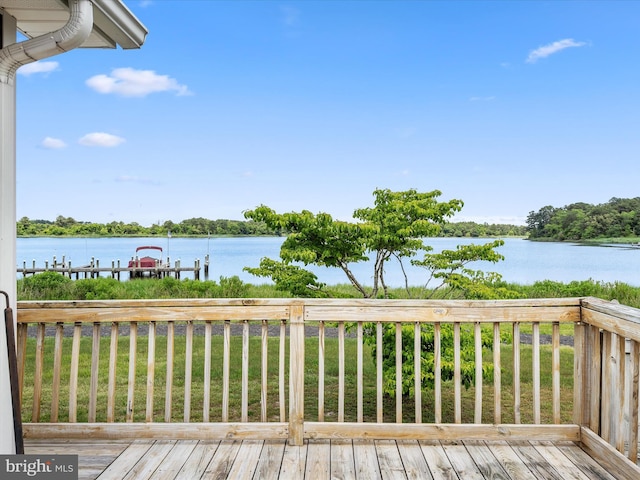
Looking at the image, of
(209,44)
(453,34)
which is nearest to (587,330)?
(453,34)

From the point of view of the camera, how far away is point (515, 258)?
33.9 meters

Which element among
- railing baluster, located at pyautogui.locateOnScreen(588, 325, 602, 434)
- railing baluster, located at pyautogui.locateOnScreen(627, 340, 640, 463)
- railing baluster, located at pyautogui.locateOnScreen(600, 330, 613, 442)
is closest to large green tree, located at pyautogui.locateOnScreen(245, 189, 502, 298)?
railing baluster, located at pyautogui.locateOnScreen(588, 325, 602, 434)

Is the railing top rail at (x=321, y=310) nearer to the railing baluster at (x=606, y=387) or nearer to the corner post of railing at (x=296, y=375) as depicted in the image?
the corner post of railing at (x=296, y=375)

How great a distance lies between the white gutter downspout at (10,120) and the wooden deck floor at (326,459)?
516 mm

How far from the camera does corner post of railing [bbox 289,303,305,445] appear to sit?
286 centimetres

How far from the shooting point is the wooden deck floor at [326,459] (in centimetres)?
245

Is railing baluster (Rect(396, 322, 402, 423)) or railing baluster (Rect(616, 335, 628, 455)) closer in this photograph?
railing baluster (Rect(616, 335, 628, 455))

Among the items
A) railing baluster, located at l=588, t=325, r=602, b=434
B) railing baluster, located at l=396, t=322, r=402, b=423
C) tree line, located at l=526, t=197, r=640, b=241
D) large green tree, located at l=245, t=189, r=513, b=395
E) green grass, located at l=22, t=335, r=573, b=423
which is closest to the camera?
railing baluster, located at l=588, t=325, r=602, b=434

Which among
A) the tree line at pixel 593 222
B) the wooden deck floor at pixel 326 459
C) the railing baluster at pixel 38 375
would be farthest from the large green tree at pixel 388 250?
the tree line at pixel 593 222

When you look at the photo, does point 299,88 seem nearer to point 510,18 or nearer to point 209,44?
point 209,44

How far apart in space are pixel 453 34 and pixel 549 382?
74.8 feet

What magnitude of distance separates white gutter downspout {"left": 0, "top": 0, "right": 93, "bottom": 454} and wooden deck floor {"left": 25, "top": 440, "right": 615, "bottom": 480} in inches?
20.3

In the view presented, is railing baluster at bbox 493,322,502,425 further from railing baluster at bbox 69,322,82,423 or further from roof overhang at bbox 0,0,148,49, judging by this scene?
roof overhang at bbox 0,0,148,49

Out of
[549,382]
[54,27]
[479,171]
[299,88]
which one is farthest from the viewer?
[479,171]
